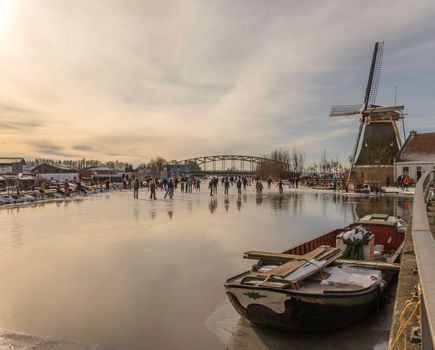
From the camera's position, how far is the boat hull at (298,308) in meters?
5.93

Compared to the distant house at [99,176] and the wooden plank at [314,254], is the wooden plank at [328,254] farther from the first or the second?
the distant house at [99,176]

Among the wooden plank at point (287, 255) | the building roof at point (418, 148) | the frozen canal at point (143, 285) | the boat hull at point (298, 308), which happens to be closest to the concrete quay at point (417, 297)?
the boat hull at point (298, 308)

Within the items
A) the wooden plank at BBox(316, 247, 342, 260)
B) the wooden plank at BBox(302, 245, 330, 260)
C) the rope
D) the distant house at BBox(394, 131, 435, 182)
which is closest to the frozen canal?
the rope

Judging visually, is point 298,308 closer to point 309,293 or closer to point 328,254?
point 309,293

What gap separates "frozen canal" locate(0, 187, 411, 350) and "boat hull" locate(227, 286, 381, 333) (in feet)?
0.65

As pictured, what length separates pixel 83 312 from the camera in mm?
6762

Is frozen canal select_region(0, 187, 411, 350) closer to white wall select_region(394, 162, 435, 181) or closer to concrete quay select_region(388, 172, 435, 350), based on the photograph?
concrete quay select_region(388, 172, 435, 350)

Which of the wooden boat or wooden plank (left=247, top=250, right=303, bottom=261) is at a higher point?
wooden plank (left=247, top=250, right=303, bottom=261)

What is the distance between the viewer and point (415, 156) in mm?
48062

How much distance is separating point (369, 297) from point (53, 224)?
14.8 metres

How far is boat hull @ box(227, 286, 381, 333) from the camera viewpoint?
5.93 meters

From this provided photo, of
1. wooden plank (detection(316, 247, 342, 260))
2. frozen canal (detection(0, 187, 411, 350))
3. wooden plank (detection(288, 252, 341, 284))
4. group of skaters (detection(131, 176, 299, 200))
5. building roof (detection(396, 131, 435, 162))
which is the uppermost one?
building roof (detection(396, 131, 435, 162))

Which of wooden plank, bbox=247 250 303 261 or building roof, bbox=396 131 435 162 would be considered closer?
wooden plank, bbox=247 250 303 261

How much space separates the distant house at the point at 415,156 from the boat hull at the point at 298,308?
1781 inches
